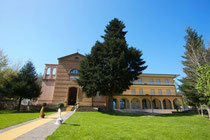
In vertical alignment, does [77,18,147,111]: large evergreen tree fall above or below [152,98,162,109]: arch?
above

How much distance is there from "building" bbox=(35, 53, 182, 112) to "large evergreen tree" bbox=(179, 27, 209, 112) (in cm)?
475

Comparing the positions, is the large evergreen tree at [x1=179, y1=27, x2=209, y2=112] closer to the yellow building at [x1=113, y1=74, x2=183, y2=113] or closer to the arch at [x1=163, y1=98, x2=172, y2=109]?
the yellow building at [x1=113, y1=74, x2=183, y2=113]

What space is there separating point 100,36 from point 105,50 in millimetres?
5581

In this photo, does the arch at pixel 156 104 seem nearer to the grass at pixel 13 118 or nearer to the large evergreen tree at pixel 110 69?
the large evergreen tree at pixel 110 69

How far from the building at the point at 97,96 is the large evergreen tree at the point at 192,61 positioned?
15.6 feet

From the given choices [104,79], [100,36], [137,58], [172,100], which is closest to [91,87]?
[104,79]

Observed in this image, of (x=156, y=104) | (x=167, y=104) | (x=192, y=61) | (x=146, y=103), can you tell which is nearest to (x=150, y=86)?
(x=146, y=103)

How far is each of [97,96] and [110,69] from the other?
10.8 m

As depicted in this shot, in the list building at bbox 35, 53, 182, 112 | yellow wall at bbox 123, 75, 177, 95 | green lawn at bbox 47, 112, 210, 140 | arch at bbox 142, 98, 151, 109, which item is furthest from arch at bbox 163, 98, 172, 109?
green lawn at bbox 47, 112, 210, 140

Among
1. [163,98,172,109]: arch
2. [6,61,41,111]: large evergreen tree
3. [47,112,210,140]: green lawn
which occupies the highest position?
[6,61,41,111]: large evergreen tree

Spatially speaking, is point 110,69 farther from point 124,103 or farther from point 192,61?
point 124,103

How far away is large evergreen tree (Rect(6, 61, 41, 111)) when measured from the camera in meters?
17.5

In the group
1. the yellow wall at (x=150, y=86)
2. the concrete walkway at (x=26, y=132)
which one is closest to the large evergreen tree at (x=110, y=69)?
the concrete walkway at (x=26, y=132)

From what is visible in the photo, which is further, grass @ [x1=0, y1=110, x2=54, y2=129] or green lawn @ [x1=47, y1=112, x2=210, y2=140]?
grass @ [x1=0, y1=110, x2=54, y2=129]
